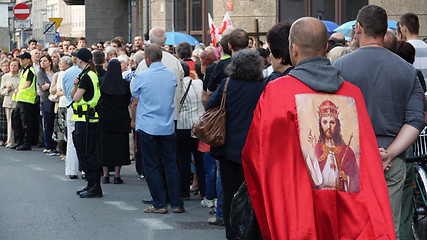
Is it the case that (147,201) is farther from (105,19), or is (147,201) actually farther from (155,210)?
(105,19)

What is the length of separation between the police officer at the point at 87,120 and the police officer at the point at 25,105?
6828 millimetres

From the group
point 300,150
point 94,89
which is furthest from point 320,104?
point 94,89

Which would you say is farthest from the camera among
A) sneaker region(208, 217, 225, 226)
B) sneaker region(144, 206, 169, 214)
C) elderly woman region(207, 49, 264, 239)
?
sneaker region(144, 206, 169, 214)

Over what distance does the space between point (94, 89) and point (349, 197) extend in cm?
767

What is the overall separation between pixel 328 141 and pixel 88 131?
7514mm

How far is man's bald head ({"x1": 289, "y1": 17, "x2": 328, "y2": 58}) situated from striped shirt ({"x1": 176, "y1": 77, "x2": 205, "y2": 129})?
6.09m

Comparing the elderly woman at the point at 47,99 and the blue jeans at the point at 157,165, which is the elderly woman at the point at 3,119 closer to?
the elderly woman at the point at 47,99

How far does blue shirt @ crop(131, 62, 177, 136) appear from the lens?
9.95 m

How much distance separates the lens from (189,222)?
962 cm

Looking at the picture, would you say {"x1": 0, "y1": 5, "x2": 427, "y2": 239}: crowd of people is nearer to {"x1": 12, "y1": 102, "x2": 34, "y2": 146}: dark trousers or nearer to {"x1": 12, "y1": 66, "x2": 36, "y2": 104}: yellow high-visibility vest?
{"x1": 12, "y1": 66, "x2": 36, "y2": 104}: yellow high-visibility vest

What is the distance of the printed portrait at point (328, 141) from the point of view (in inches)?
173

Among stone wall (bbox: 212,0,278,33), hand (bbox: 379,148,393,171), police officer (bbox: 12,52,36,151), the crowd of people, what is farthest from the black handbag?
stone wall (bbox: 212,0,278,33)

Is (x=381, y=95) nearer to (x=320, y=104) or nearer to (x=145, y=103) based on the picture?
(x=320, y=104)

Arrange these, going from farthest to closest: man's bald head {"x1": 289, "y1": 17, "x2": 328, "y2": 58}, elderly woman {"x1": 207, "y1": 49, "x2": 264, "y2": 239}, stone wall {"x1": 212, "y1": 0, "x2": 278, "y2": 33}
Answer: stone wall {"x1": 212, "y1": 0, "x2": 278, "y2": 33}, elderly woman {"x1": 207, "y1": 49, "x2": 264, "y2": 239}, man's bald head {"x1": 289, "y1": 17, "x2": 328, "y2": 58}
